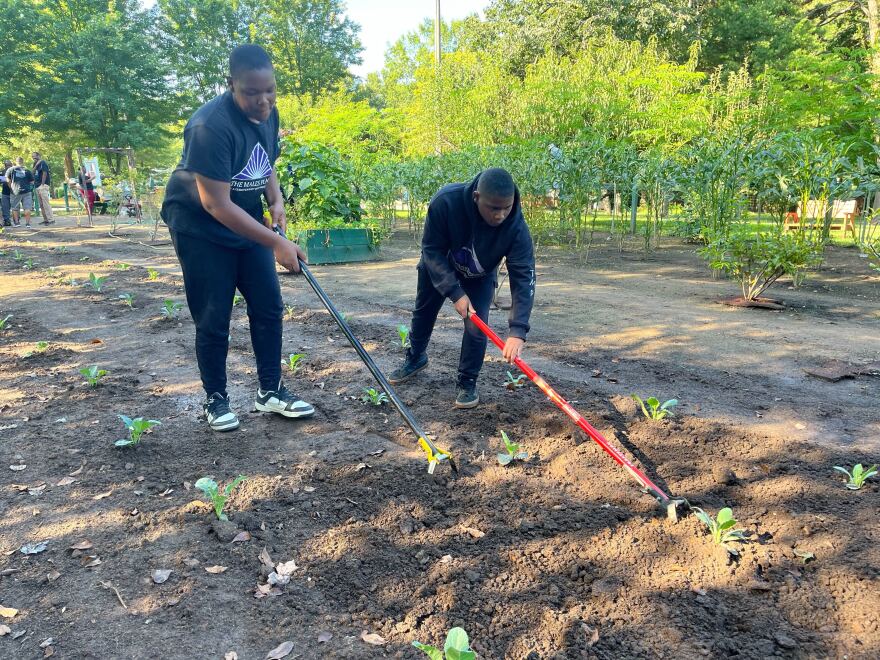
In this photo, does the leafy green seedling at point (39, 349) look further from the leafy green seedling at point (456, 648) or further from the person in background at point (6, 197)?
the person in background at point (6, 197)

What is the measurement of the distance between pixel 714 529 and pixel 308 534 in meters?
1.73

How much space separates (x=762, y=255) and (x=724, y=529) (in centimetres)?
511

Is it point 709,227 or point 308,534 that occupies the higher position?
point 709,227

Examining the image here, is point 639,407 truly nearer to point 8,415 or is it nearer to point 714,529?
→ point 714,529

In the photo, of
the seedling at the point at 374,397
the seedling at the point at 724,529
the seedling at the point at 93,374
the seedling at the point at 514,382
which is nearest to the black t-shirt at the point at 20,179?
the seedling at the point at 93,374

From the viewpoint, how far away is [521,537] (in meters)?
2.64

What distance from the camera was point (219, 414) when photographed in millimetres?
3631

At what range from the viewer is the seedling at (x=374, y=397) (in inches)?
159

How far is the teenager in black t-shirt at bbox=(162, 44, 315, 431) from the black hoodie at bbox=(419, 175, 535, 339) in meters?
0.84

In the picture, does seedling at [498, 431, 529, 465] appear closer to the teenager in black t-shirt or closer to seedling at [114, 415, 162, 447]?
the teenager in black t-shirt

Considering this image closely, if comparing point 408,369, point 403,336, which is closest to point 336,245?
point 403,336

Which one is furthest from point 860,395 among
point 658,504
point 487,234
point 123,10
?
point 123,10

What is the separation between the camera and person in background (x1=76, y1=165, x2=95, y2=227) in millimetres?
18500

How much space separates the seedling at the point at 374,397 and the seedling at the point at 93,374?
194 centimetres
